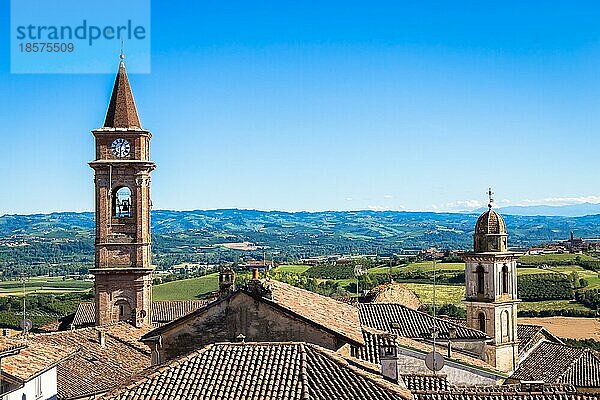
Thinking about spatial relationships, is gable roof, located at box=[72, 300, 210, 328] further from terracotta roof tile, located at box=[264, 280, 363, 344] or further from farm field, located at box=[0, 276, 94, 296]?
farm field, located at box=[0, 276, 94, 296]

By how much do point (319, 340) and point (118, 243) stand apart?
24826 mm

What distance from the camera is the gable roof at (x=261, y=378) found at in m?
19.6

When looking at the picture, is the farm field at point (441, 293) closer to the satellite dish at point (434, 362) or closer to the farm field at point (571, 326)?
the farm field at point (571, 326)

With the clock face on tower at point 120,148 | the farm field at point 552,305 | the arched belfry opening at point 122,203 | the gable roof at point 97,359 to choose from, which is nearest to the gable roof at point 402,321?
the gable roof at point 97,359

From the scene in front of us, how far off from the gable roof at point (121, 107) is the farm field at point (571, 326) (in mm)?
39350

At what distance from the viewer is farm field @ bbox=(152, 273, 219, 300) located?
359ft

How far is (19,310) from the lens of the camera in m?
97.6

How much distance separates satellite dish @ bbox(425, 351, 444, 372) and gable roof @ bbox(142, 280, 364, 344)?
8.27ft

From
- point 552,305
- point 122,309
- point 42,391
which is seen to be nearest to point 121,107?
point 122,309

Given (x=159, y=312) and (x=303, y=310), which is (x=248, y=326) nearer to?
(x=303, y=310)

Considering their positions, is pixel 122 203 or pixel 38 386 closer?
pixel 38 386

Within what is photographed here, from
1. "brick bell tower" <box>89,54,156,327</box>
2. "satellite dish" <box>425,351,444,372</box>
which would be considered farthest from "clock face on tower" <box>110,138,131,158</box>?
"satellite dish" <box>425,351,444,372</box>

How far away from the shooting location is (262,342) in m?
22.7

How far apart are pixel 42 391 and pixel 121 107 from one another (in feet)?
75.8
